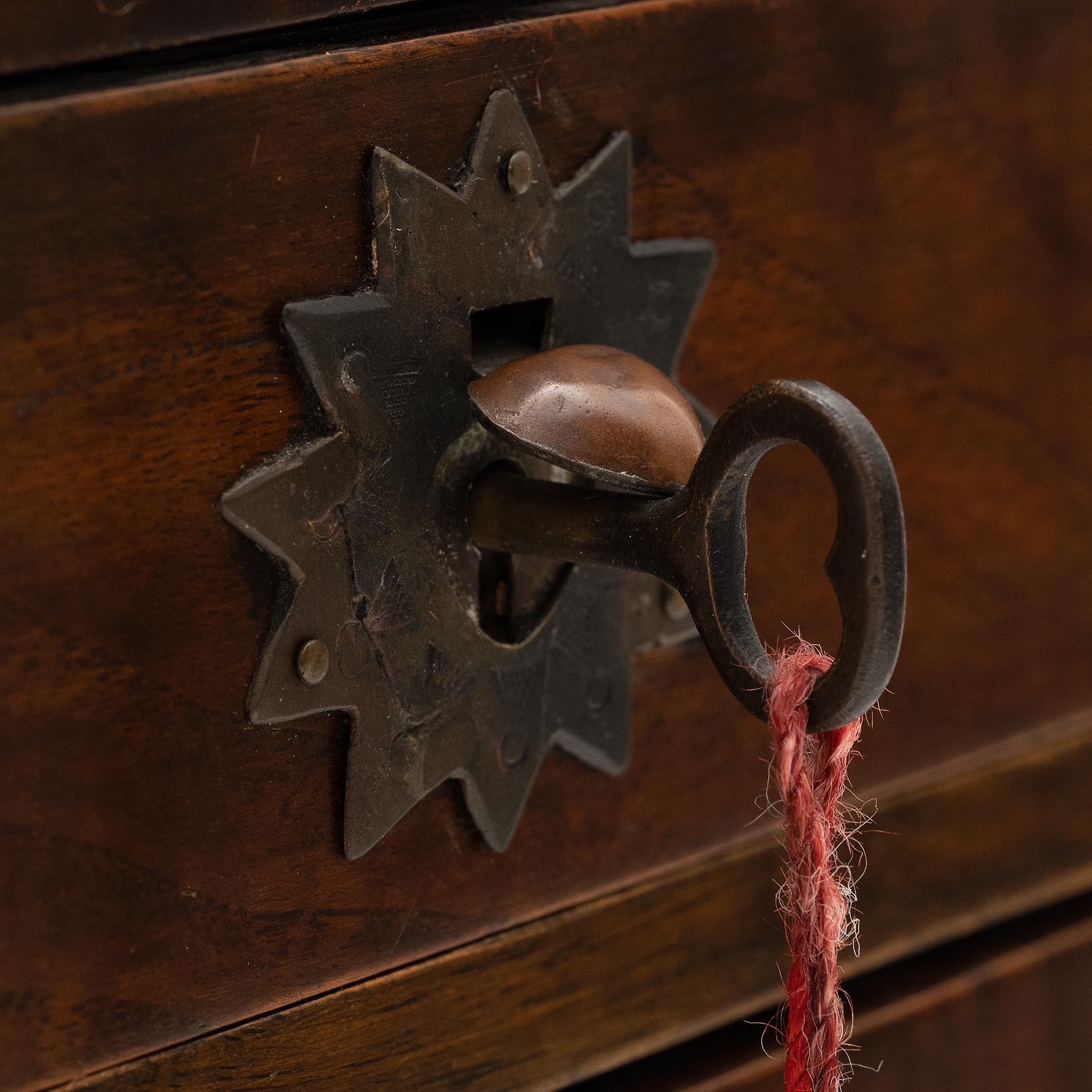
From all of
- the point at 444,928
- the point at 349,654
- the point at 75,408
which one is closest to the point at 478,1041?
the point at 444,928

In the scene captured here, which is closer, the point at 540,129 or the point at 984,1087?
the point at 540,129

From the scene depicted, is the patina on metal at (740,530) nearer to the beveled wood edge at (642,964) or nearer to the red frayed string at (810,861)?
the red frayed string at (810,861)

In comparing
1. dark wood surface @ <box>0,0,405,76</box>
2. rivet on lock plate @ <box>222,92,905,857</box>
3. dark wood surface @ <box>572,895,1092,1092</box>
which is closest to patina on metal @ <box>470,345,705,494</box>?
rivet on lock plate @ <box>222,92,905,857</box>

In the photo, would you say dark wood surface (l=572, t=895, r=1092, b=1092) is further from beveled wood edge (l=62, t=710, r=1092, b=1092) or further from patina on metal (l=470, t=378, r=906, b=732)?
patina on metal (l=470, t=378, r=906, b=732)

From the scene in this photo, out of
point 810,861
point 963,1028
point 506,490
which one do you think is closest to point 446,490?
point 506,490

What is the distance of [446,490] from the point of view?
43cm

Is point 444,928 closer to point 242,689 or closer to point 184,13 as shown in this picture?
point 242,689

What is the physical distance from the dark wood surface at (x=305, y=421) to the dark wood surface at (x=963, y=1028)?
7cm

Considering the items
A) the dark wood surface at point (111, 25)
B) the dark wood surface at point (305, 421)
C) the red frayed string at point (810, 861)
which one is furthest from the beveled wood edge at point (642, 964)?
the dark wood surface at point (111, 25)

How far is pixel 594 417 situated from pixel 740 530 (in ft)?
0.17

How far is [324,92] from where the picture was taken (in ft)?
1.24

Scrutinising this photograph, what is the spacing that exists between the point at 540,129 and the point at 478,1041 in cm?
32

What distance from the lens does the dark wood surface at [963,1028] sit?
1.94 ft

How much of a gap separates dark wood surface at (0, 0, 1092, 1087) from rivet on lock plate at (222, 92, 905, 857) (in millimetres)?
12
